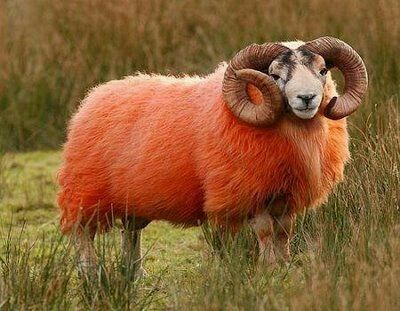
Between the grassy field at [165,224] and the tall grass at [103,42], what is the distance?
13mm

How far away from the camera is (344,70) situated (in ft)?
24.9

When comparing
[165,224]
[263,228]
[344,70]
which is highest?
[344,70]

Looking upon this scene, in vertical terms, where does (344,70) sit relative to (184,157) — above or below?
above

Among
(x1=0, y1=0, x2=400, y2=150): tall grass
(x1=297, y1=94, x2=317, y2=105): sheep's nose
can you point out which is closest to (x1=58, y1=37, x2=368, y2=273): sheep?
(x1=297, y1=94, x2=317, y2=105): sheep's nose

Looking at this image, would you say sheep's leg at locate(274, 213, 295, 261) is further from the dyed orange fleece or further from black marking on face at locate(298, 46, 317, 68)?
black marking on face at locate(298, 46, 317, 68)

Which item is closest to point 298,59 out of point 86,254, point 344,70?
point 344,70

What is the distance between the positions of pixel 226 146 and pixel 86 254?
1034mm

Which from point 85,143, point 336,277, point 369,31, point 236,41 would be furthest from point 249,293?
point 236,41

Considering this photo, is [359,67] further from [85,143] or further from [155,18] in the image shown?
[155,18]

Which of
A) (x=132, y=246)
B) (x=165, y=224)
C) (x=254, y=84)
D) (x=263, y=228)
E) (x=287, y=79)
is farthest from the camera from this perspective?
(x=165, y=224)

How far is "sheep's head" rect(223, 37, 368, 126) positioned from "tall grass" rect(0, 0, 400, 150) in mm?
4851

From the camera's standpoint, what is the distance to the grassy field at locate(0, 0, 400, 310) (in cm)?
636

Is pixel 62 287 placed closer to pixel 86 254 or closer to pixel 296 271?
pixel 86 254

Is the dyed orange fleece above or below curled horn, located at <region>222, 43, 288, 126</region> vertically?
below
